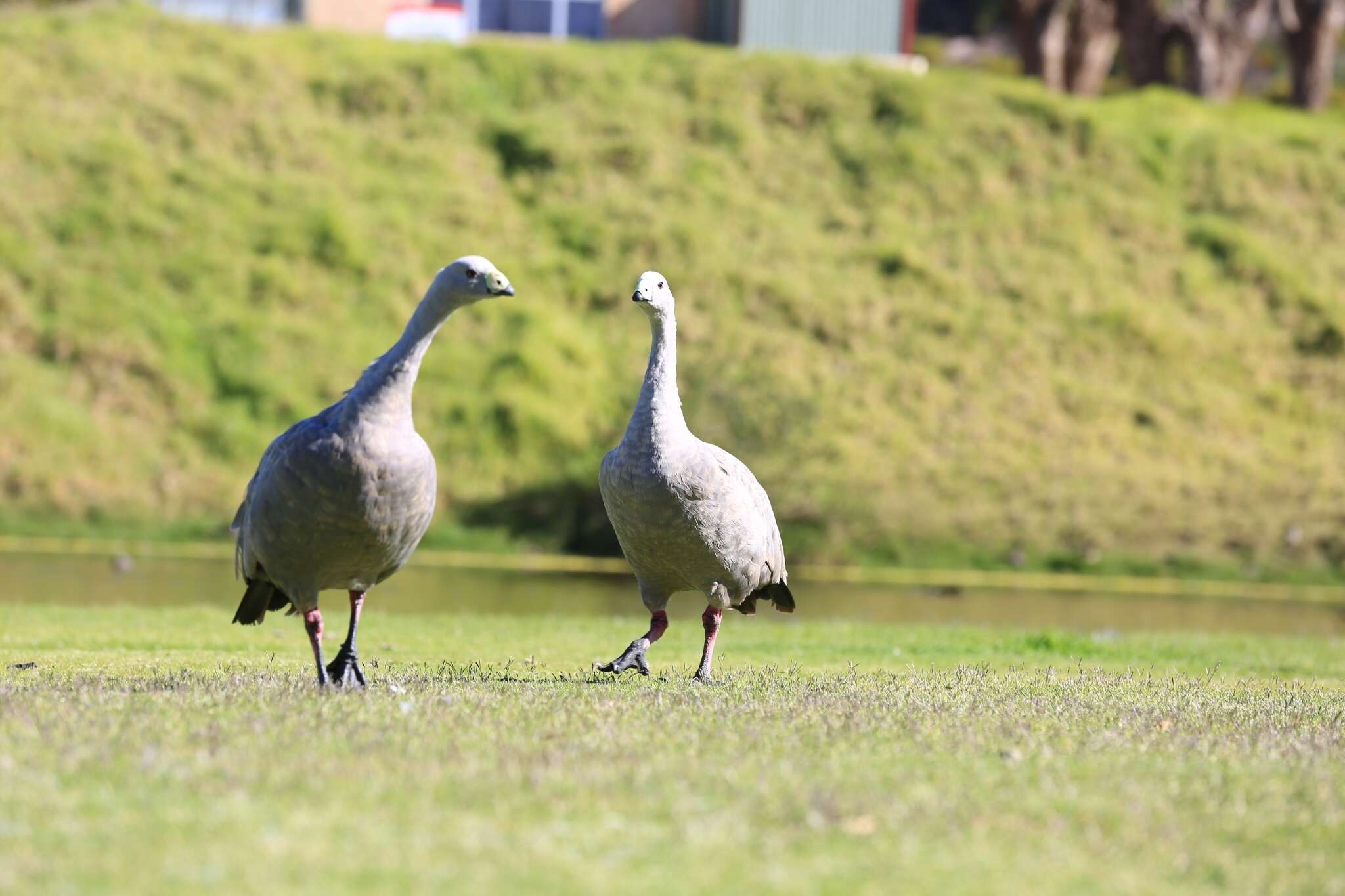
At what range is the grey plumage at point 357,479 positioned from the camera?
31.2ft

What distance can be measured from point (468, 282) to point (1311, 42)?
54.2m

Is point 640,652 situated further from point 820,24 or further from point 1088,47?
point 1088,47

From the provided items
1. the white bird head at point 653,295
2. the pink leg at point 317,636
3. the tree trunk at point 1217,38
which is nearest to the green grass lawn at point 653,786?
the pink leg at point 317,636

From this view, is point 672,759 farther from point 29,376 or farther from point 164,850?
point 29,376

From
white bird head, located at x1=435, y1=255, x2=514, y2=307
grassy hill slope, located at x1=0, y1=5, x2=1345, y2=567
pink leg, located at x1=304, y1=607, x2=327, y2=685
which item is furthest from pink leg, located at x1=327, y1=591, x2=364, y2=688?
grassy hill slope, located at x1=0, y1=5, x2=1345, y2=567

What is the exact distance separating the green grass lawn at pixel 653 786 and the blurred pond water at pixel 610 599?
11132 mm

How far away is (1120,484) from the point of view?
122ft

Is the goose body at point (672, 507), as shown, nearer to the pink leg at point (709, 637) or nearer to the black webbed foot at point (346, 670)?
the pink leg at point (709, 637)

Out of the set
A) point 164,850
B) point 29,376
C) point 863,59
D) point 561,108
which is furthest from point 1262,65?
point 164,850

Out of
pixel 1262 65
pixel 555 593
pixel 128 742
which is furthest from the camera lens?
pixel 1262 65

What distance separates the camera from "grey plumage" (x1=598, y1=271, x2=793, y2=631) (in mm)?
10945

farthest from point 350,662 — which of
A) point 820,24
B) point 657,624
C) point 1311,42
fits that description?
point 1311,42

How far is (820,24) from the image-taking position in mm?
53219

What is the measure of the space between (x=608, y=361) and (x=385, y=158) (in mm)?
10755
